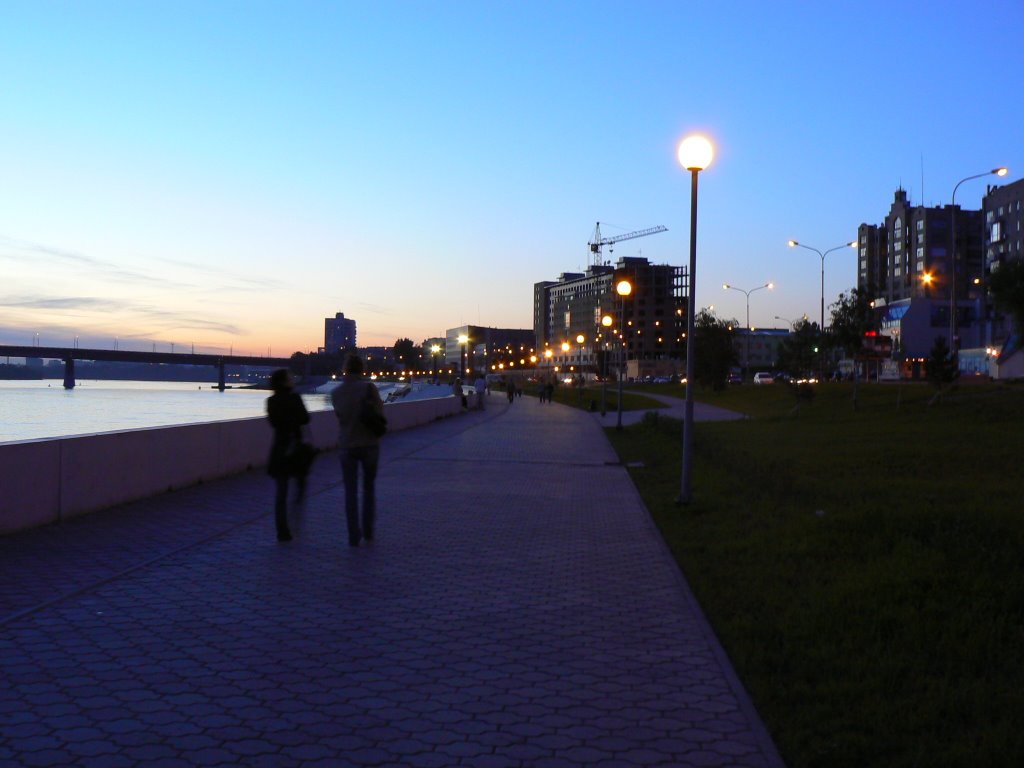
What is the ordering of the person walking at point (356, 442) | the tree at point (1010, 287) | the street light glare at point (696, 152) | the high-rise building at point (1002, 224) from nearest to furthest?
1. the person walking at point (356, 442)
2. the street light glare at point (696, 152)
3. the tree at point (1010, 287)
4. the high-rise building at point (1002, 224)

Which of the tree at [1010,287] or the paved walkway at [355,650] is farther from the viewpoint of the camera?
the tree at [1010,287]

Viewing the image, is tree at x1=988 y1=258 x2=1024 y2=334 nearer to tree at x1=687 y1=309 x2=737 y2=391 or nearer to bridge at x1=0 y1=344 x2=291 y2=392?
tree at x1=687 y1=309 x2=737 y2=391

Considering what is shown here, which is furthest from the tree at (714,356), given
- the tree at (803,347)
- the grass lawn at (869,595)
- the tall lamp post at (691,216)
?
the tall lamp post at (691,216)

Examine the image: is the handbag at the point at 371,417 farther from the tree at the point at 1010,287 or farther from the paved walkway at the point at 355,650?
the tree at the point at 1010,287

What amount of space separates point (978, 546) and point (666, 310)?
18423cm

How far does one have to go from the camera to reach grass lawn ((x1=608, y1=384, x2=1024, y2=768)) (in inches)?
177

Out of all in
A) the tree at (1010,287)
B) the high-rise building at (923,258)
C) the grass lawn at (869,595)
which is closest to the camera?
the grass lawn at (869,595)

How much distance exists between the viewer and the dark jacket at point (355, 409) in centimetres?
916

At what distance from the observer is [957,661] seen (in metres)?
5.50

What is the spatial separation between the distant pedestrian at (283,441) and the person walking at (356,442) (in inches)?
15.2

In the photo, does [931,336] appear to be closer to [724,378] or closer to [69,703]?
[724,378]

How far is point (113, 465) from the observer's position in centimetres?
1112

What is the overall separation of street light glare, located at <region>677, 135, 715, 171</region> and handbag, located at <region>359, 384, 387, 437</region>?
5.38 metres

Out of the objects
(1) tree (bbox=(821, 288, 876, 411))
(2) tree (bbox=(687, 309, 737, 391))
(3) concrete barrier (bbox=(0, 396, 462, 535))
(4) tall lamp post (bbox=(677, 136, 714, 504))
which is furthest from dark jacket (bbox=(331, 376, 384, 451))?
(2) tree (bbox=(687, 309, 737, 391))
